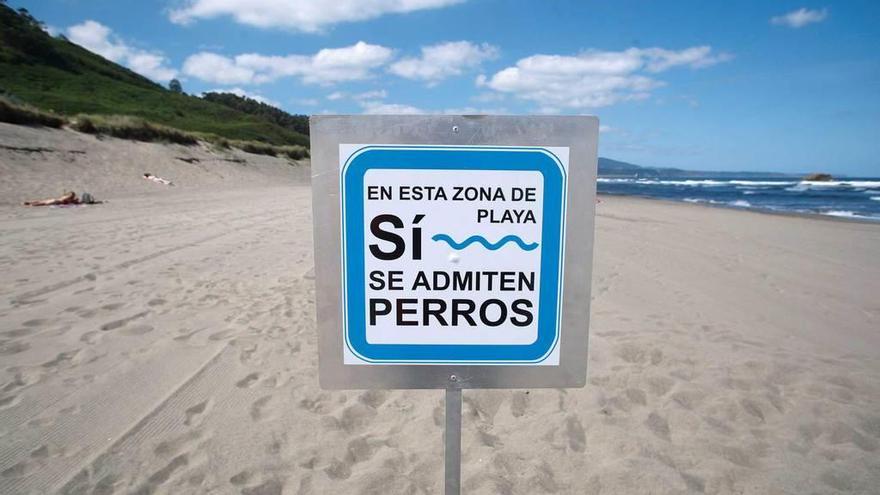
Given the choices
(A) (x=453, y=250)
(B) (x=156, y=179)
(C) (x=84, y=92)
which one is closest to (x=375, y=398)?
(A) (x=453, y=250)

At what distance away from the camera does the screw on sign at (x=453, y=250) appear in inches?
49.4

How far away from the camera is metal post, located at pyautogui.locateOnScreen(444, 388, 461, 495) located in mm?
1385

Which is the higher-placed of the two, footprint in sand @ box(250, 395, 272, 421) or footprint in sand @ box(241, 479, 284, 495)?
footprint in sand @ box(250, 395, 272, 421)

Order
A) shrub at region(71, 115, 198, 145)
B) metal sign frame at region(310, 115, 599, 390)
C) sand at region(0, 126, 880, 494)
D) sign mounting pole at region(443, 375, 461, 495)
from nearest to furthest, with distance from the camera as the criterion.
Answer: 1. metal sign frame at region(310, 115, 599, 390)
2. sign mounting pole at region(443, 375, 461, 495)
3. sand at region(0, 126, 880, 494)
4. shrub at region(71, 115, 198, 145)

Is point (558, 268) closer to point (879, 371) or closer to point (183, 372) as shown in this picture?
point (183, 372)

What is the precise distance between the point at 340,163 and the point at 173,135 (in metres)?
25.3

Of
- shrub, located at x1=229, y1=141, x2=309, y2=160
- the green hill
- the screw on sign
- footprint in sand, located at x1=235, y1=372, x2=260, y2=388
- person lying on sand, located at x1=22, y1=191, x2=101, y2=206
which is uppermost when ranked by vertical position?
the green hill

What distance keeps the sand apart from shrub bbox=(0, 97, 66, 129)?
1340cm

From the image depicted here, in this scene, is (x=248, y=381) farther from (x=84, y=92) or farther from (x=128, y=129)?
(x=84, y=92)

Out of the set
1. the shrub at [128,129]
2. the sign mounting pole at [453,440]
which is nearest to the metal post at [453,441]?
the sign mounting pole at [453,440]

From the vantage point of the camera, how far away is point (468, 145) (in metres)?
1.26

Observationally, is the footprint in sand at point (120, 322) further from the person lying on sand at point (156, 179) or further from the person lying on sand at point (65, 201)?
the person lying on sand at point (156, 179)

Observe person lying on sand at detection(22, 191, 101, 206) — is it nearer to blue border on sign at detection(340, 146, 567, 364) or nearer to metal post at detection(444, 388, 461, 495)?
blue border on sign at detection(340, 146, 567, 364)

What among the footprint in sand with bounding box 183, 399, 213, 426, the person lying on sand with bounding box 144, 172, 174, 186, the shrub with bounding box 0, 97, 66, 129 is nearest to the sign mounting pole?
the footprint in sand with bounding box 183, 399, 213, 426
